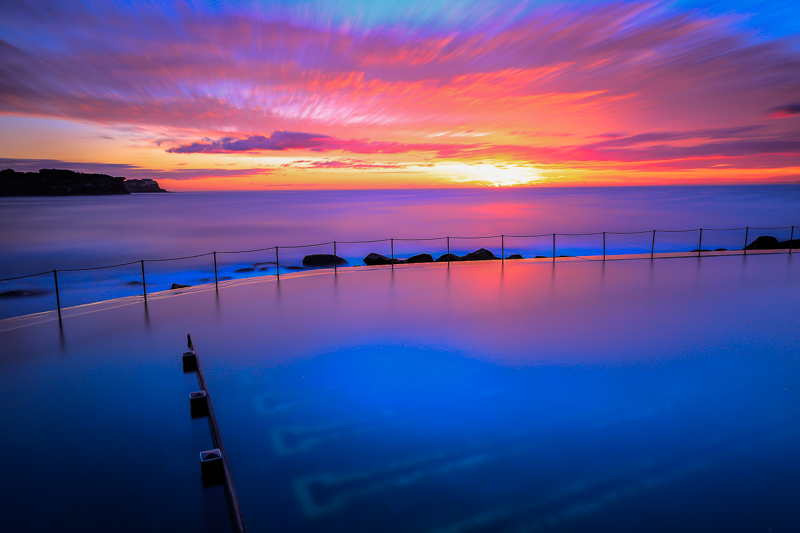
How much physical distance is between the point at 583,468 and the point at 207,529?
2.53 m

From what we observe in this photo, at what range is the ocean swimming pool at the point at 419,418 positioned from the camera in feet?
9.33

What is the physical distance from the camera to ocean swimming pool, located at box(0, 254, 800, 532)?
2.84 meters

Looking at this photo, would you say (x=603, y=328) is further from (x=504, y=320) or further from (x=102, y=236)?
(x=102, y=236)

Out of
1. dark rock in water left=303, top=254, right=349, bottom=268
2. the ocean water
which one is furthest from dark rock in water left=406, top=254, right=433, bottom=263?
dark rock in water left=303, top=254, right=349, bottom=268

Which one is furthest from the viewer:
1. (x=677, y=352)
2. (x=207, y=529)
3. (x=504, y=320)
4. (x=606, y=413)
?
(x=504, y=320)

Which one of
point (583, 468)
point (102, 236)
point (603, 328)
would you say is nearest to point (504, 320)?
point (603, 328)

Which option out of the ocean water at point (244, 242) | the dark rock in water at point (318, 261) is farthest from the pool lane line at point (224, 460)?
the dark rock in water at point (318, 261)

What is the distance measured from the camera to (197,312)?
763 centimetres

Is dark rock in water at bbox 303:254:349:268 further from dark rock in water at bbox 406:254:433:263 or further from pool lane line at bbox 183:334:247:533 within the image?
pool lane line at bbox 183:334:247:533

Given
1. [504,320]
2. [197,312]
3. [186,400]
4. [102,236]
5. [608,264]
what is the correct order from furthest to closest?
[102,236] → [608,264] → [197,312] → [504,320] → [186,400]

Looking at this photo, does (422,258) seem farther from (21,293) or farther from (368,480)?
(21,293)

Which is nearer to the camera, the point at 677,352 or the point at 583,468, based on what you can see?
the point at 583,468

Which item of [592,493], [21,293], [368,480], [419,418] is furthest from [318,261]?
[592,493]

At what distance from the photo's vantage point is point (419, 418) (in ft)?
12.9
